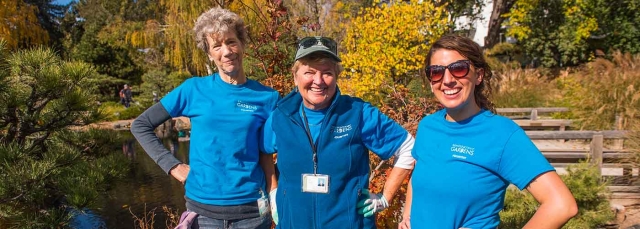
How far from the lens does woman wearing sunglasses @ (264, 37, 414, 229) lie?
1.85m

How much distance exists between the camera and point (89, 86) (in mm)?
3785

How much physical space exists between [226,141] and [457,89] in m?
1.08

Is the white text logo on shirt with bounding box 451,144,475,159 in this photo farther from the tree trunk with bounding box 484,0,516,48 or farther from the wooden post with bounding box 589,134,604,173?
the tree trunk with bounding box 484,0,516,48

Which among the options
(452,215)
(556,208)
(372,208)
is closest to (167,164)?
(372,208)

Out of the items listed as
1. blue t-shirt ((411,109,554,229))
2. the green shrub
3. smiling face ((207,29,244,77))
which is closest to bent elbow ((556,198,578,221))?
blue t-shirt ((411,109,554,229))

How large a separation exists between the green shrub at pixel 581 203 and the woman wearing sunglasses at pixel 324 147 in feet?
8.80

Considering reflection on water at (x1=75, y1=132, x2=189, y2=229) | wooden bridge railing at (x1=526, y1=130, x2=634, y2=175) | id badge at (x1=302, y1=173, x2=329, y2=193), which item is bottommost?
reflection on water at (x1=75, y1=132, x2=189, y2=229)

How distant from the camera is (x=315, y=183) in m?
1.85

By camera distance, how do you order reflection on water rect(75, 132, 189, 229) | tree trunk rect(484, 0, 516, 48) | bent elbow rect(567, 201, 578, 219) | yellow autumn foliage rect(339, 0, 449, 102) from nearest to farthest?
bent elbow rect(567, 201, 578, 219) < reflection on water rect(75, 132, 189, 229) < yellow autumn foliage rect(339, 0, 449, 102) < tree trunk rect(484, 0, 516, 48)

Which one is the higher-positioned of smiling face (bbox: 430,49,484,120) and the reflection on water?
smiling face (bbox: 430,49,484,120)

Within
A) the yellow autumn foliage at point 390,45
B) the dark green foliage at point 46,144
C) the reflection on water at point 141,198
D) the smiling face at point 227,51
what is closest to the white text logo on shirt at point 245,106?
the smiling face at point 227,51

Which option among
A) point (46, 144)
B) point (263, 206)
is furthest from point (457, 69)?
point (46, 144)

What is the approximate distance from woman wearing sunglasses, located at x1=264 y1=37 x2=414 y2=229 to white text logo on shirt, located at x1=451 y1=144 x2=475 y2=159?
15.4 inches

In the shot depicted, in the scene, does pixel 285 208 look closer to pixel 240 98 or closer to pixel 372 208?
pixel 372 208
